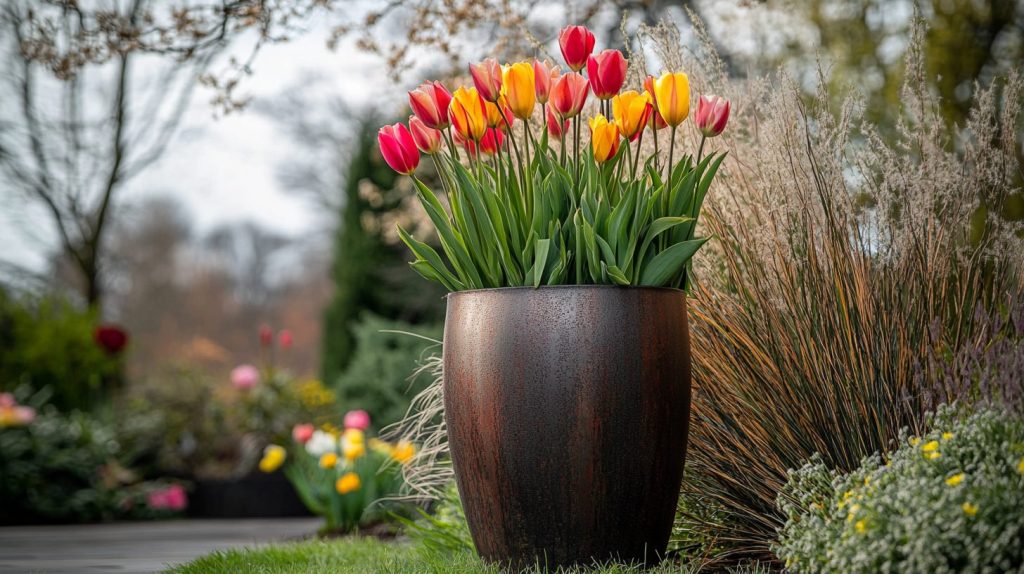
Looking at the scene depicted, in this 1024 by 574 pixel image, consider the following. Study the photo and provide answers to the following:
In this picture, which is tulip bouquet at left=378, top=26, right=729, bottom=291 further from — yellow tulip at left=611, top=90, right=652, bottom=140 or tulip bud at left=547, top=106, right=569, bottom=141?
tulip bud at left=547, top=106, right=569, bottom=141

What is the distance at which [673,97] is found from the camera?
6.96 ft

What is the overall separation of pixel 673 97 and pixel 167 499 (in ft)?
16.6

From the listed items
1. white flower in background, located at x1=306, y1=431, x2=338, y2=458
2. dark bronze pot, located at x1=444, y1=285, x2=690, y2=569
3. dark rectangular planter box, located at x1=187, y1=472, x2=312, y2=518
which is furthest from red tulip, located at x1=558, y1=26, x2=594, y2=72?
dark rectangular planter box, located at x1=187, y1=472, x2=312, y2=518

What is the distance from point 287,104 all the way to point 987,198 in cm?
1284

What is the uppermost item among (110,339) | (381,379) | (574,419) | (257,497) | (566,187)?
(566,187)

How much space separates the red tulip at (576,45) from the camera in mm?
2166

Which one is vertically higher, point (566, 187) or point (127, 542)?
point (566, 187)

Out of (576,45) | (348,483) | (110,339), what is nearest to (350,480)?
(348,483)

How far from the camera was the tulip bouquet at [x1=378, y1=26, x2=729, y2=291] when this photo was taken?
6.95ft

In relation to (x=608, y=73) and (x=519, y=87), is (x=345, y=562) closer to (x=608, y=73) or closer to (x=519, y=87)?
(x=519, y=87)

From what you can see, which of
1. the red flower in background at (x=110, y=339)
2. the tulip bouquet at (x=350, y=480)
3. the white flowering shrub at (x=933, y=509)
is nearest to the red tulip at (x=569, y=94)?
the white flowering shrub at (x=933, y=509)

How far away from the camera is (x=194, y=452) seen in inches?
255

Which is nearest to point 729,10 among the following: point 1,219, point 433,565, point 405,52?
point 405,52

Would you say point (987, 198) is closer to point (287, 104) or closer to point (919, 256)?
point (919, 256)
